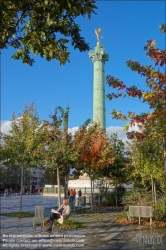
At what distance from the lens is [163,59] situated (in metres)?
7.77

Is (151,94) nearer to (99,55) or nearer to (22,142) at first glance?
(22,142)

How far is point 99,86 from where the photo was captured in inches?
1795

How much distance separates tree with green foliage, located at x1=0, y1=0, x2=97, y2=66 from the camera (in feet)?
18.8

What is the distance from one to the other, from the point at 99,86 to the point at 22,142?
29.5 m

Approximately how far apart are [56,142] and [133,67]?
20.1 feet

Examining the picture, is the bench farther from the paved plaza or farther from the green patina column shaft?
the green patina column shaft

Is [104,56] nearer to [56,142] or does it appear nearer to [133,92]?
[56,142]

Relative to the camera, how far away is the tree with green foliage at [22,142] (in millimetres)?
17031

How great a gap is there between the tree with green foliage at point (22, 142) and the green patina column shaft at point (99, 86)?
26.3 m

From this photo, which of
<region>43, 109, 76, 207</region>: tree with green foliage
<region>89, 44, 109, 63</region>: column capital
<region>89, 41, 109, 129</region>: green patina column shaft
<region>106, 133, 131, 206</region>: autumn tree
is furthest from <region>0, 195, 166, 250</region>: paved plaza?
<region>89, 44, 109, 63</region>: column capital

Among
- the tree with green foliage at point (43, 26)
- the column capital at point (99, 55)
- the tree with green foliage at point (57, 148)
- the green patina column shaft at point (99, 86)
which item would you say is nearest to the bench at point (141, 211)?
the tree with green foliage at point (57, 148)

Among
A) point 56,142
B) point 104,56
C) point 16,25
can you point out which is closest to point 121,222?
point 56,142

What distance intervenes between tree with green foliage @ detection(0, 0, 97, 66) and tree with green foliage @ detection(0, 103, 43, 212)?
10.5m

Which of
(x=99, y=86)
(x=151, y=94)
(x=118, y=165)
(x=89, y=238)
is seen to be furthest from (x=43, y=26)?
(x=99, y=86)
